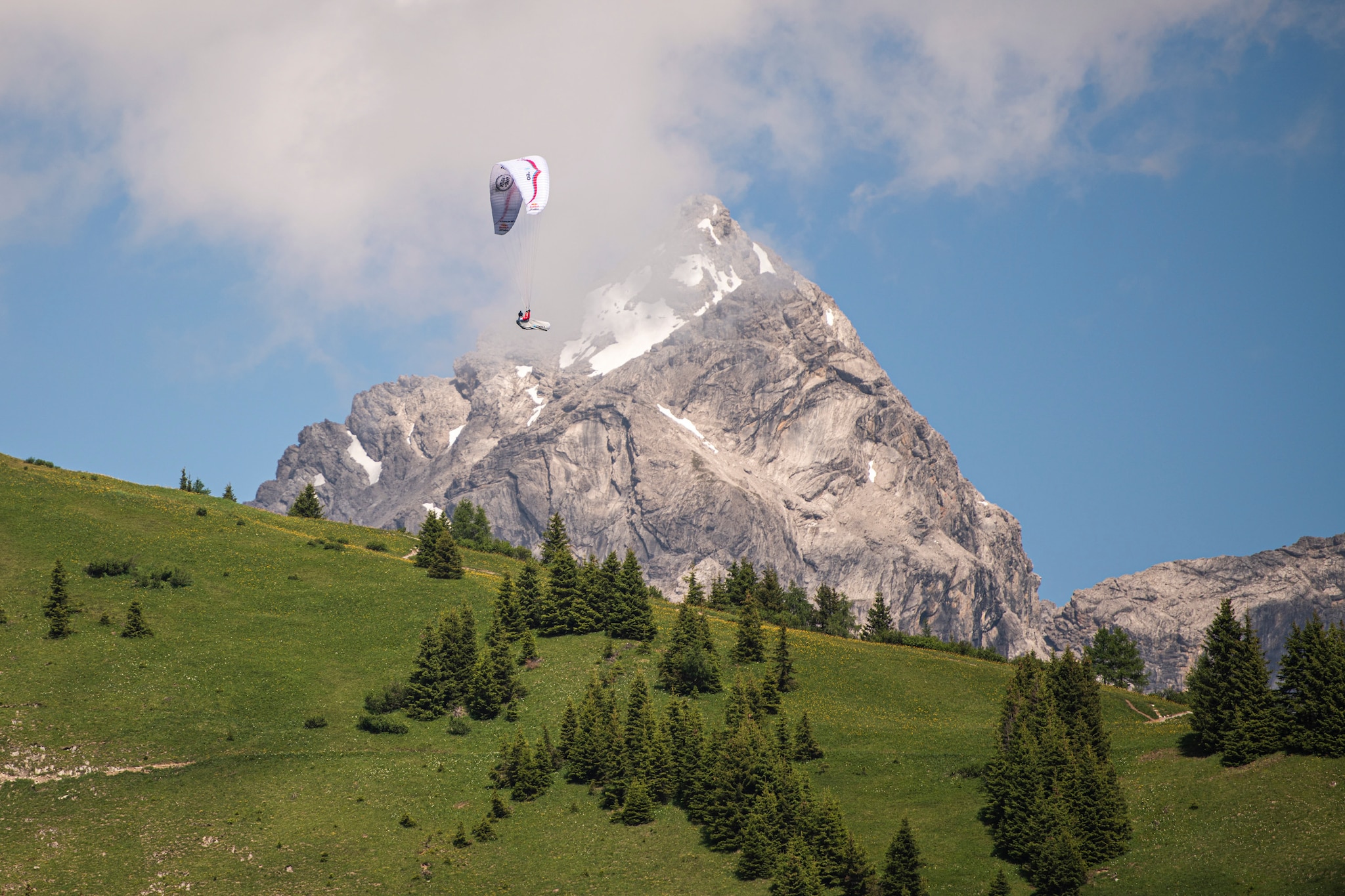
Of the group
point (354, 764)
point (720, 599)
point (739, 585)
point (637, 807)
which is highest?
point (739, 585)

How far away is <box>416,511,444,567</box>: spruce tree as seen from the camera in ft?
314

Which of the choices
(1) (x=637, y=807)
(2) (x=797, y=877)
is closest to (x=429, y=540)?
(1) (x=637, y=807)

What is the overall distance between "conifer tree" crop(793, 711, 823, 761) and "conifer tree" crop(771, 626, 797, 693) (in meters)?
10.2

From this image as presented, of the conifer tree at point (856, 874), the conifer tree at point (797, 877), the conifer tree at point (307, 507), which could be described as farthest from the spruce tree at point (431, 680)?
the conifer tree at point (307, 507)

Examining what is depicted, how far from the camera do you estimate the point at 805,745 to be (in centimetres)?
6694

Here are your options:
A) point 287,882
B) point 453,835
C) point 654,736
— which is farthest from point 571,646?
point 287,882

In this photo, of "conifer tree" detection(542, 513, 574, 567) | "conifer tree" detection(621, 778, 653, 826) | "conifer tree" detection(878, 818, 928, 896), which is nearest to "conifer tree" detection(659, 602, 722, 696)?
"conifer tree" detection(542, 513, 574, 567)

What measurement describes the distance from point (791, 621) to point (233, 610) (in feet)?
192

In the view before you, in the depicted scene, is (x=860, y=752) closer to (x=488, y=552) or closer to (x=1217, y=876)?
(x=1217, y=876)

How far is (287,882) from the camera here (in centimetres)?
5062

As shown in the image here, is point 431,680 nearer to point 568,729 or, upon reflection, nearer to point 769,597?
point 568,729

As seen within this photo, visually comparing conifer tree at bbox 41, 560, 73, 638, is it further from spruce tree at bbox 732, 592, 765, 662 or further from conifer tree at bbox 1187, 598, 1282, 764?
conifer tree at bbox 1187, 598, 1282, 764

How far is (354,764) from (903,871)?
3252 centimetres

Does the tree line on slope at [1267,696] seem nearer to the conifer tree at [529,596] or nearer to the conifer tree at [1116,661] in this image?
the conifer tree at [1116,661]
